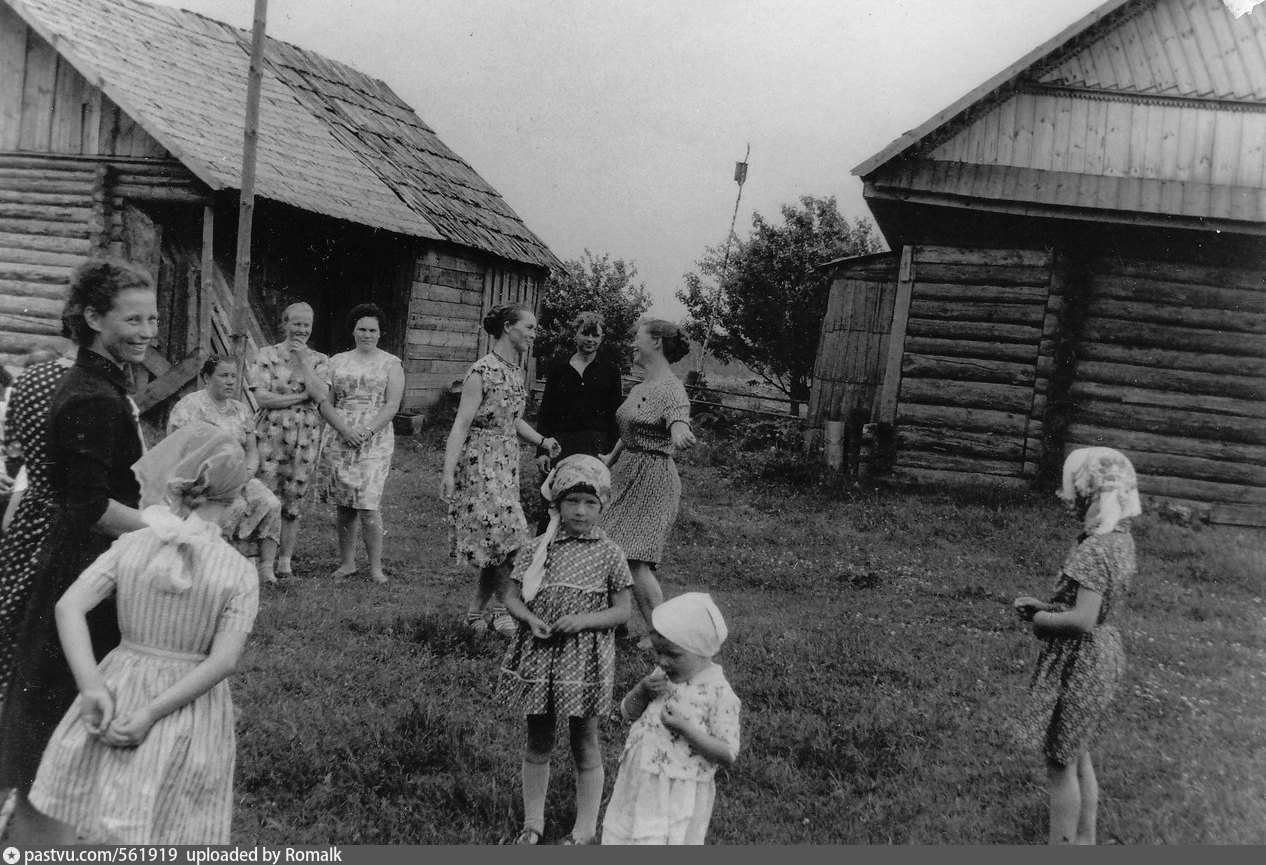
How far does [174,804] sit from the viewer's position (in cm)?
233

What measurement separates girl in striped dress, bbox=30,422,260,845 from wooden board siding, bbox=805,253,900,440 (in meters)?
10.5

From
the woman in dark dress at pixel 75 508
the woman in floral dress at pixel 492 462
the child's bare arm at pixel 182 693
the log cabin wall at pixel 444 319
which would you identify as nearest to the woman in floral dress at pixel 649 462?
the woman in floral dress at pixel 492 462

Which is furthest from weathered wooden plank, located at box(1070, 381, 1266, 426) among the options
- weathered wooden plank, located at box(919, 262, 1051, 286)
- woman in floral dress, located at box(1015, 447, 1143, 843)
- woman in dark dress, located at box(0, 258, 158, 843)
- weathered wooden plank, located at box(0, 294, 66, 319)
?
weathered wooden plank, located at box(0, 294, 66, 319)

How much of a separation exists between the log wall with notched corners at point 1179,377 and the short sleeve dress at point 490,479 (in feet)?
23.0

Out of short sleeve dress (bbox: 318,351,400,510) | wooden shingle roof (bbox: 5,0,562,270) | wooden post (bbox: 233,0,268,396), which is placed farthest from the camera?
wooden shingle roof (bbox: 5,0,562,270)

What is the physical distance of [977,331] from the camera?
10.4m

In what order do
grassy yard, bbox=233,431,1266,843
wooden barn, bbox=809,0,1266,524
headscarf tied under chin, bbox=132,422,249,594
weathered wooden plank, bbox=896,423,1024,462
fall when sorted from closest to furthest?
headscarf tied under chin, bbox=132,422,249,594
grassy yard, bbox=233,431,1266,843
wooden barn, bbox=809,0,1266,524
weathered wooden plank, bbox=896,423,1024,462

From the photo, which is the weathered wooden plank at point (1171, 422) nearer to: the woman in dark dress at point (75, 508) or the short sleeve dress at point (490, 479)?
the short sleeve dress at point (490, 479)

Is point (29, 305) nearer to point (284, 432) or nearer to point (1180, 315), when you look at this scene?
point (284, 432)

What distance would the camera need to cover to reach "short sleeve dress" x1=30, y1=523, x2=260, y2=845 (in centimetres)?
229

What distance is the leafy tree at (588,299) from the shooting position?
1747 centimetres

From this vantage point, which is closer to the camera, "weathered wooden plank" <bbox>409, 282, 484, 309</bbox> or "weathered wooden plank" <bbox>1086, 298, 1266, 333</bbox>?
"weathered wooden plank" <bbox>1086, 298, 1266, 333</bbox>

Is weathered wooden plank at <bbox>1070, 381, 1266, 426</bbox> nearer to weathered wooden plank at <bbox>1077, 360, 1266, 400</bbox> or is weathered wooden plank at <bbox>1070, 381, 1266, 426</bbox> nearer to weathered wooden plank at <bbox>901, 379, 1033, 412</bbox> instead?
weathered wooden plank at <bbox>1077, 360, 1266, 400</bbox>

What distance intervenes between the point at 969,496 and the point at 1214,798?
242 inches
